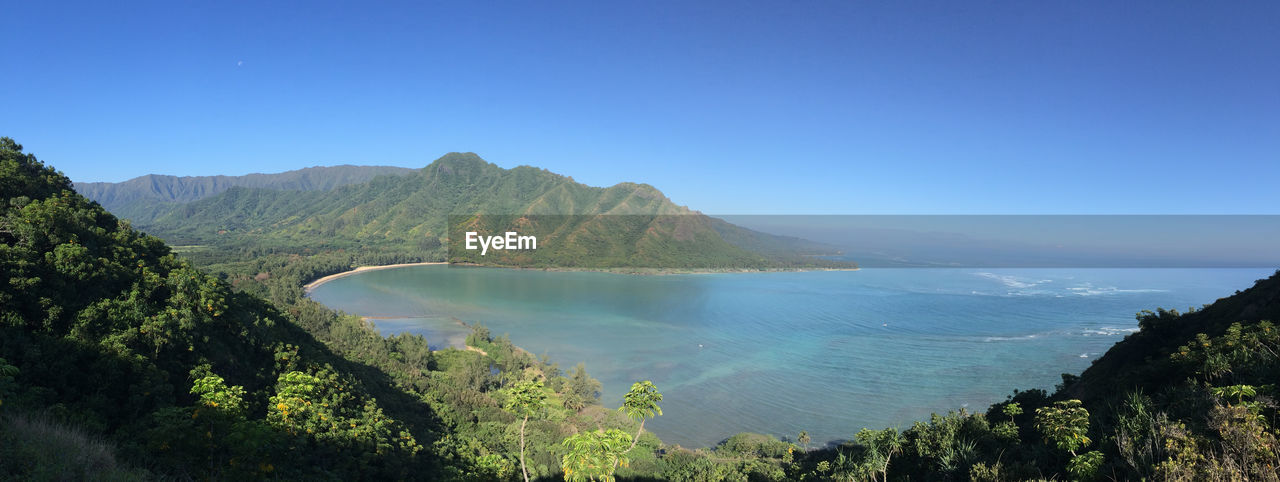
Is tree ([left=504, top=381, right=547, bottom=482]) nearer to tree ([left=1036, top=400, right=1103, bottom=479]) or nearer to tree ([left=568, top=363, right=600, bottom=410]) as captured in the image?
tree ([left=1036, top=400, right=1103, bottom=479])

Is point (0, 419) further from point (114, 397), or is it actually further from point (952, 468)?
point (952, 468)

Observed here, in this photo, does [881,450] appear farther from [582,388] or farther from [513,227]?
[513,227]

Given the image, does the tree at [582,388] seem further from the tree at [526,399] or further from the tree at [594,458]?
the tree at [594,458]

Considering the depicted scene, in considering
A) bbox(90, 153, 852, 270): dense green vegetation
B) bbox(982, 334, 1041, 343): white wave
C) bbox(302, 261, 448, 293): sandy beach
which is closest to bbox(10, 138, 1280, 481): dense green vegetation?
bbox(982, 334, 1041, 343): white wave

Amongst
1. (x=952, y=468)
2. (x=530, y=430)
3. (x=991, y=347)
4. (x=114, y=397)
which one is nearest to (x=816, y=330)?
(x=991, y=347)

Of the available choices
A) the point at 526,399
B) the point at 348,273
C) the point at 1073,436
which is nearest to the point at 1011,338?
the point at 1073,436
